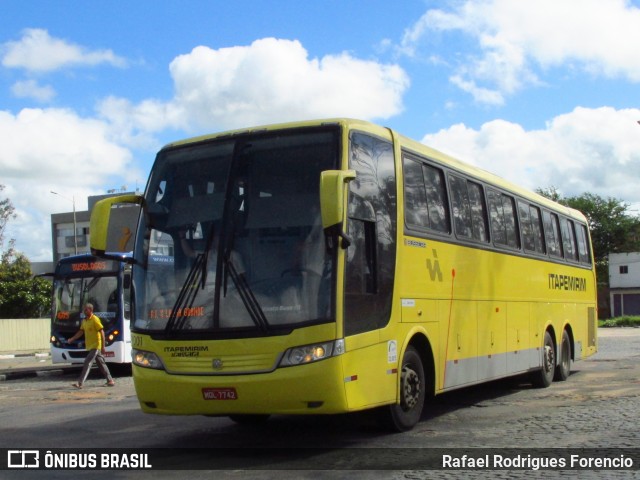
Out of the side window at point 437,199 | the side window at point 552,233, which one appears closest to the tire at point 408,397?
the side window at point 437,199

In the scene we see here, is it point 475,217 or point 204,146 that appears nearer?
point 204,146

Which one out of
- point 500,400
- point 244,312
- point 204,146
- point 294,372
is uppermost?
point 204,146

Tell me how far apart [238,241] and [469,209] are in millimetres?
4829

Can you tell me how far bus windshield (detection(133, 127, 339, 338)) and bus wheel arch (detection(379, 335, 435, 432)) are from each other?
1.94 meters

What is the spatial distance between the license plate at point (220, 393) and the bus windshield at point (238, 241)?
0.56 metres

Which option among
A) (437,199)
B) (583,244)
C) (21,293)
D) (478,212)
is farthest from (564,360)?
(21,293)

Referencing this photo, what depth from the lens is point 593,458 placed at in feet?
27.2

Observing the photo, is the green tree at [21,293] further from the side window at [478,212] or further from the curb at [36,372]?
the side window at [478,212]

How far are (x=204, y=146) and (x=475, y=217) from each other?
15.8 feet

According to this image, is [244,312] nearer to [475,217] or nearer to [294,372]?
[294,372]

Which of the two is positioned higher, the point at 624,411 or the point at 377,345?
the point at 377,345

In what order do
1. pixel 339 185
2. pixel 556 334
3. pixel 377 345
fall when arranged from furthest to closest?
pixel 556 334
pixel 377 345
pixel 339 185

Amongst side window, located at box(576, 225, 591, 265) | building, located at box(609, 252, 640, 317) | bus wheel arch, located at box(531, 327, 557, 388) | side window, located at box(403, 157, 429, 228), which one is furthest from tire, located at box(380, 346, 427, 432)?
building, located at box(609, 252, 640, 317)

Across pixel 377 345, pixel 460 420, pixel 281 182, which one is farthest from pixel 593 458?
pixel 281 182
